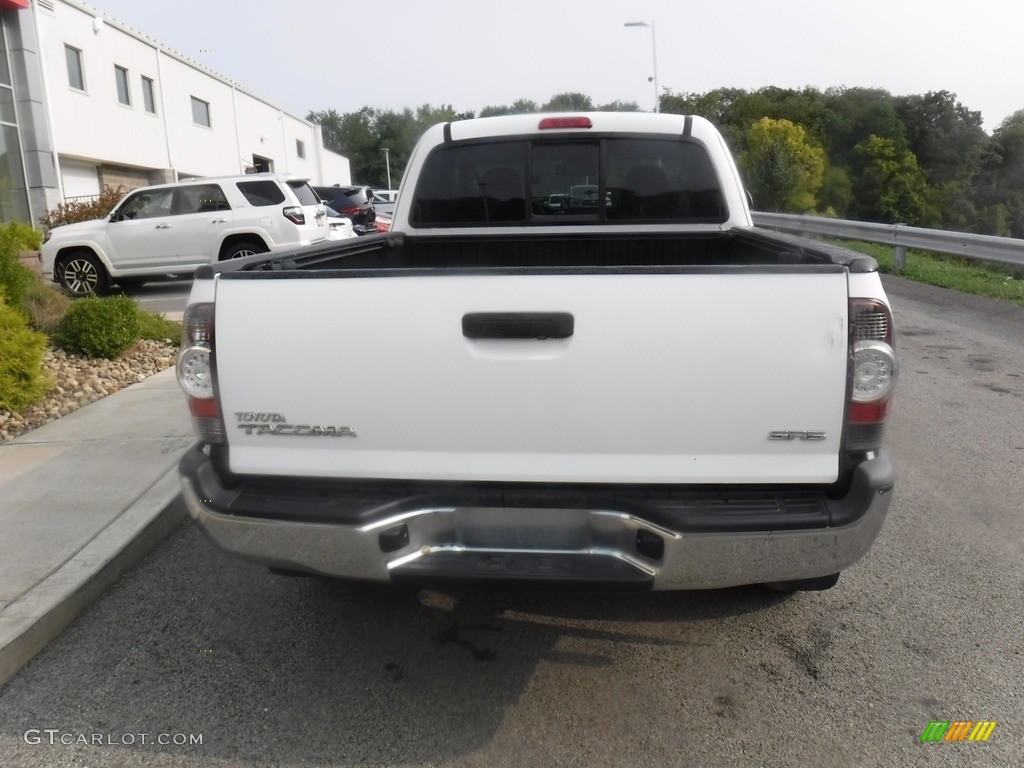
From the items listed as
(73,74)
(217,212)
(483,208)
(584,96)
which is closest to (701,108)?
(584,96)

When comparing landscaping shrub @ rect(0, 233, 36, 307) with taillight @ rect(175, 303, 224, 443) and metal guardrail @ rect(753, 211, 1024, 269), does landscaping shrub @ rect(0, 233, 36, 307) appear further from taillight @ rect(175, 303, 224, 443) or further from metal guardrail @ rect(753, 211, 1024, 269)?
metal guardrail @ rect(753, 211, 1024, 269)

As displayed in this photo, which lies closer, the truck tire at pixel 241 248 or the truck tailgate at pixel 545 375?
the truck tailgate at pixel 545 375

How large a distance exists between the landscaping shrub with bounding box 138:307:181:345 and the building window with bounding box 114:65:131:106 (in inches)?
798

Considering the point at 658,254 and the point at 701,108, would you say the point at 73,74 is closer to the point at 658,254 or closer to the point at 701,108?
the point at 658,254

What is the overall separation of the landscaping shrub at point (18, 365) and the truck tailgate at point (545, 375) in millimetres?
4777

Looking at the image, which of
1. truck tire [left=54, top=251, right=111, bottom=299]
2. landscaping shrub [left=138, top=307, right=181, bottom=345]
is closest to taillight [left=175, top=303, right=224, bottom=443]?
landscaping shrub [left=138, top=307, right=181, bottom=345]

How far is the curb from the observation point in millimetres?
3383

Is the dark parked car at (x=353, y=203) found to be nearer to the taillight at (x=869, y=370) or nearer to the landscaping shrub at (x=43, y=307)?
the landscaping shrub at (x=43, y=307)

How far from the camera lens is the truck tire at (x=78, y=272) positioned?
14.0m

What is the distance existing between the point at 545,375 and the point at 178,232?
42.2ft

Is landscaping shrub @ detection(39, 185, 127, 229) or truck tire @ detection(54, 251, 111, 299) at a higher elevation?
landscaping shrub @ detection(39, 185, 127, 229)

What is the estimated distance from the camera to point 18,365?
21.8ft

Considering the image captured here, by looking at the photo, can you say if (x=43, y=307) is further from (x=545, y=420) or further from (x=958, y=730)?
(x=958, y=730)

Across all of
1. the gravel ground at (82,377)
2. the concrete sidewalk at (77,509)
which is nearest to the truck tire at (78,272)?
the gravel ground at (82,377)
